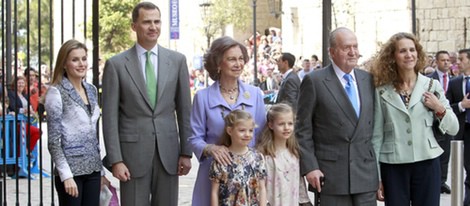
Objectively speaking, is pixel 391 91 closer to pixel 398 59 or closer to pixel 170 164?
pixel 398 59

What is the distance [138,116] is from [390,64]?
1.59 metres

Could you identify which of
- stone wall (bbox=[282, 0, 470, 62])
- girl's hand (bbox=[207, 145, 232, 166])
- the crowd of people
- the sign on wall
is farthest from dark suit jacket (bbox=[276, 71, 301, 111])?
stone wall (bbox=[282, 0, 470, 62])

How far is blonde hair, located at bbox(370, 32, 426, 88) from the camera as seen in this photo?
20.4 ft

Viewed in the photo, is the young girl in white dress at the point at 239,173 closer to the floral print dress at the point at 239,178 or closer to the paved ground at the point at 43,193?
the floral print dress at the point at 239,178

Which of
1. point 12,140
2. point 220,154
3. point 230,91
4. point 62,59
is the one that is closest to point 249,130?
point 220,154

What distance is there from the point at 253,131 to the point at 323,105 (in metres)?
0.46

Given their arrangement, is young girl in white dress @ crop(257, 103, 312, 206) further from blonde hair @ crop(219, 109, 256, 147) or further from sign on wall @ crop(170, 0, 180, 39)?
sign on wall @ crop(170, 0, 180, 39)

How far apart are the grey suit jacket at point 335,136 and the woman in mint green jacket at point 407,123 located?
12 centimetres

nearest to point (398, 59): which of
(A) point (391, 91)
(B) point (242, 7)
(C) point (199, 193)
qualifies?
(A) point (391, 91)

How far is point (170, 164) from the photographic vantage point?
6.30 metres

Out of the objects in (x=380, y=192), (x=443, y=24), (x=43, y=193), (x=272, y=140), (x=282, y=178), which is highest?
(x=443, y=24)

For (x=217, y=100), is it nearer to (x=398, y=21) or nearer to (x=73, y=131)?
(x=73, y=131)

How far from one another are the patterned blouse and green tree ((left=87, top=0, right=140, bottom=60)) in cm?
3078

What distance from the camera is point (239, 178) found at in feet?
19.6
